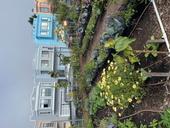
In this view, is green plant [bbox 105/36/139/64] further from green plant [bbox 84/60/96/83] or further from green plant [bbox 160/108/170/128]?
green plant [bbox 84/60/96/83]

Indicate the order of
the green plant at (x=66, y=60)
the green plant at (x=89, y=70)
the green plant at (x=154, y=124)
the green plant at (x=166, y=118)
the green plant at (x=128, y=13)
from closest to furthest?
the green plant at (x=166, y=118)
the green plant at (x=154, y=124)
the green plant at (x=128, y=13)
the green plant at (x=89, y=70)
the green plant at (x=66, y=60)

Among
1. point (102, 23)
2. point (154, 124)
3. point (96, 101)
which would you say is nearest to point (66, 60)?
Result: point (102, 23)

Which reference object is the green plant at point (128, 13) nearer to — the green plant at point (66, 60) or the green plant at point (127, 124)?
the green plant at point (127, 124)

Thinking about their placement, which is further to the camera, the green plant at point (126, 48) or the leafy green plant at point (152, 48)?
the green plant at point (126, 48)

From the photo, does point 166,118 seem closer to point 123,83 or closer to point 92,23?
point 123,83

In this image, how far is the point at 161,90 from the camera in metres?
4.78

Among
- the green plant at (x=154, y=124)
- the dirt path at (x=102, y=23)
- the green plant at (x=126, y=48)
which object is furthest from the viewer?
the dirt path at (x=102, y=23)

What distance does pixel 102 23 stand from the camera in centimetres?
708

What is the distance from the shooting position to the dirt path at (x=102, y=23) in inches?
245

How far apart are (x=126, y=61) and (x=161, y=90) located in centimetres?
76

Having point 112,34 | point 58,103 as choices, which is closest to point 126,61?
point 112,34

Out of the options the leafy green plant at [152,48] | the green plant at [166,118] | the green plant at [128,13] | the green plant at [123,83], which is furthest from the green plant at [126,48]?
the green plant at [166,118]

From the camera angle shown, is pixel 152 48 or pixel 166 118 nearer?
pixel 166 118

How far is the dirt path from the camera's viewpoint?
6.22 m
